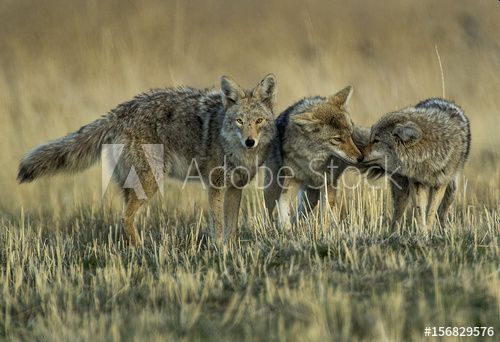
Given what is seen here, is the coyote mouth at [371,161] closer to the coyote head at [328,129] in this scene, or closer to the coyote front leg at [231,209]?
the coyote head at [328,129]

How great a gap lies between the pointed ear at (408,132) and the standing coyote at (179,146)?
1.15 meters

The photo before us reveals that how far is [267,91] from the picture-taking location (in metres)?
6.56

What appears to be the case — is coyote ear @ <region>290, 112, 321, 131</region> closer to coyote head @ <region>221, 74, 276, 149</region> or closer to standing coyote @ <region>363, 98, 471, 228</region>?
coyote head @ <region>221, 74, 276, 149</region>

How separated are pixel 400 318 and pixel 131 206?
3375mm

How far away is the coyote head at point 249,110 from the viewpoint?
635 centimetres

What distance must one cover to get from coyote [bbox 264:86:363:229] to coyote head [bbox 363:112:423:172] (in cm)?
20

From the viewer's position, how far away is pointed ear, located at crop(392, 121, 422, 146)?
6.10 metres

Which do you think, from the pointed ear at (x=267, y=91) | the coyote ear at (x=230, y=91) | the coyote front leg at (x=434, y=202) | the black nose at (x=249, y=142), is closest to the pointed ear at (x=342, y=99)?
→ the pointed ear at (x=267, y=91)

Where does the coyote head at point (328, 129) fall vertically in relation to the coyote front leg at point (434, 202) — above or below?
above

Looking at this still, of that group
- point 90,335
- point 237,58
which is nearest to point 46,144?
point 90,335

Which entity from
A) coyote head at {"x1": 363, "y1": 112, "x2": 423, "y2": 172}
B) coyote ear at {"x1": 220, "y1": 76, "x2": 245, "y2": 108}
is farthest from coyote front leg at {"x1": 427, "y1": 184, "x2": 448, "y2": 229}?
coyote ear at {"x1": 220, "y1": 76, "x2": 245, "y2": 108}

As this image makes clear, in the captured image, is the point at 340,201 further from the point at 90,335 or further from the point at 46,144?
the point at 90,335

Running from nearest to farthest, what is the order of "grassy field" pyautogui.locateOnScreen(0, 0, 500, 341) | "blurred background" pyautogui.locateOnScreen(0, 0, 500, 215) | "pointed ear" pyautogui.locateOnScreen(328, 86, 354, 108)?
"grassy field" pyautogui.locateOnScreen(0, 0, 500, 341) → "pointed ear" pyautogui.locateOnScreen(328, 86, 354, 108) → "blurred background" pyautogui.locateOnScreen(0, 0, 500, 215)

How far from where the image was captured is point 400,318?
3744 millimetres
